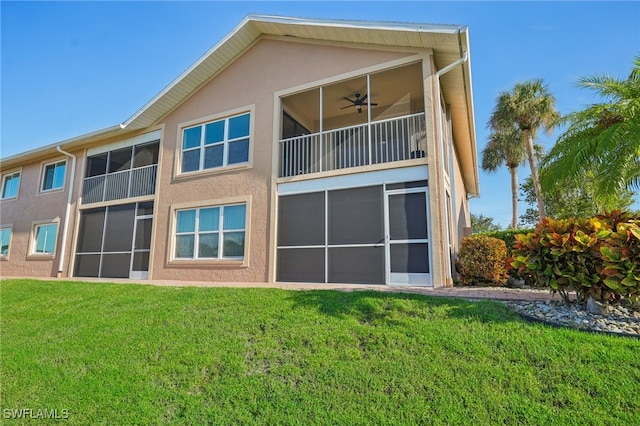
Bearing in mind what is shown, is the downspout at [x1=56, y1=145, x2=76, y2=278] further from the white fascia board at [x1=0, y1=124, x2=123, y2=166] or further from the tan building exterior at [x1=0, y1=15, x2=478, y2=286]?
the white fascia board at [x1=0, y1=124, x2=123, y2=166]

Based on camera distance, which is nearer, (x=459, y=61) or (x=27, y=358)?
(x=27, y=358)

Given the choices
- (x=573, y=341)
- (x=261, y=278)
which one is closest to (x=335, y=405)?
(x=573, y=341)

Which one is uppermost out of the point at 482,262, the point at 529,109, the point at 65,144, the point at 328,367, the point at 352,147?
the point at 529,109

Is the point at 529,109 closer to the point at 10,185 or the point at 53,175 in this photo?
the point at 53,175

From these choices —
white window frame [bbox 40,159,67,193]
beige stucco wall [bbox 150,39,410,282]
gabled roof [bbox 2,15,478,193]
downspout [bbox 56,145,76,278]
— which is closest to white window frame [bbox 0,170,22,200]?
white window frame [bbox 40,159,67,193]

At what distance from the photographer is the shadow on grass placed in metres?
5.30

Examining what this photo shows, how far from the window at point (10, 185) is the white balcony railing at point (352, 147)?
55.0 ft

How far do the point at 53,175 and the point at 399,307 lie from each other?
1882 centimetres

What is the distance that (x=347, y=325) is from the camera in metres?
5.24

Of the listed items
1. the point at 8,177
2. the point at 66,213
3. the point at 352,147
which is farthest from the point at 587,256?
the point at 8,177

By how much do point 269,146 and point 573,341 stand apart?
936 cm

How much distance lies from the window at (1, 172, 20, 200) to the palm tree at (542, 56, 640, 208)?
79.6 feet

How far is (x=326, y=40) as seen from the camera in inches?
428

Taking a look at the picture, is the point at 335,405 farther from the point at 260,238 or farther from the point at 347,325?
the point at 260,238
